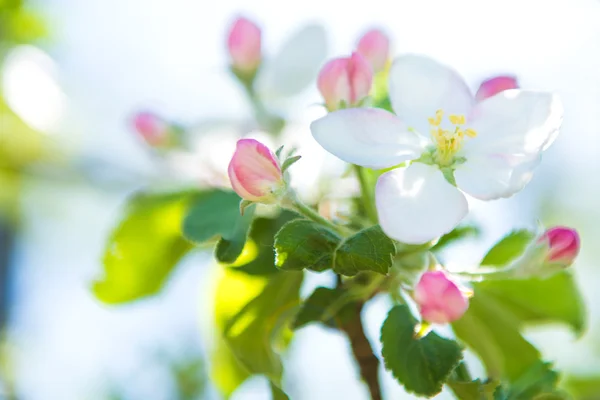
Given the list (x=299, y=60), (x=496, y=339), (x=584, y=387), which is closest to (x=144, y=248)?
(x=299, y=60)

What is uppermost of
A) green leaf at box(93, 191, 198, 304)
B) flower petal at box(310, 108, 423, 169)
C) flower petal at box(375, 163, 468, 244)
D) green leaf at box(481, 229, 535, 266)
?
flower petal at box(310, 108, 423, 169)

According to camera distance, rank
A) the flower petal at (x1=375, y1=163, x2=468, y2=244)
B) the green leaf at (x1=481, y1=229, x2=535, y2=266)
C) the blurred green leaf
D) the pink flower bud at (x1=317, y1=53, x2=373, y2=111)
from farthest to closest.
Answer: the blurred green leaf < the green leaf at (x1=481, y1=229, x2=535, y2=266) < the pink flower bud at (x1=317, y1=53, x2=373, y2=111) < the flower petal at (x1=375, y1=163, x2=468, y2=244)

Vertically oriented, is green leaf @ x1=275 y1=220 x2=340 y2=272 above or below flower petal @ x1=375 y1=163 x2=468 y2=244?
below

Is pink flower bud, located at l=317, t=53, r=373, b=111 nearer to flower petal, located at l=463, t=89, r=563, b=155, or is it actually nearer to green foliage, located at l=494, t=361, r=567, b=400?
flower petal, located at l=463, t=89, r=563, b=155

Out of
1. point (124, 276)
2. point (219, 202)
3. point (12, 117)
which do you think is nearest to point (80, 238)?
point (12, 117)

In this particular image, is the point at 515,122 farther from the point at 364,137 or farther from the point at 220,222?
the point at 220,222

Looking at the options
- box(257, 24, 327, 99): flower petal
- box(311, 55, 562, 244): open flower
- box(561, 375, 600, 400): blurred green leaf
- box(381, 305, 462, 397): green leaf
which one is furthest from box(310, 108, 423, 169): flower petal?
box(561, 375, 600, 400): blurred green leaf
